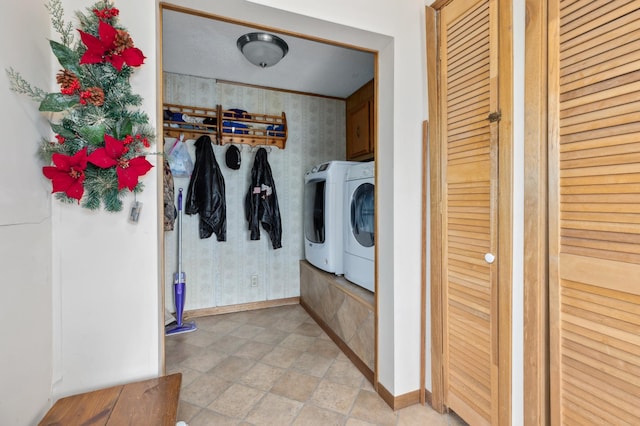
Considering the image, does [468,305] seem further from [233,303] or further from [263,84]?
[263,84]

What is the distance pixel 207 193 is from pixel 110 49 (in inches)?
73.1

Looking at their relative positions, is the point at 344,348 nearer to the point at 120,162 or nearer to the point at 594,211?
the point at 594,211

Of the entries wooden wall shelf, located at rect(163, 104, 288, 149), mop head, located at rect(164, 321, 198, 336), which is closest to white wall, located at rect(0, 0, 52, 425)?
mop head, located at rect(164, 321, 198, 336)

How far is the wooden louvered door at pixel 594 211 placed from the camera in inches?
32.2

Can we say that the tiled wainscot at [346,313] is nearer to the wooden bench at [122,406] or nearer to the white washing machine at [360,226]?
the white washing machine at [360,226]

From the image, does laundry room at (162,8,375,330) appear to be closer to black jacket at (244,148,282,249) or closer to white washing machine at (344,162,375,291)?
black jacket at (244,148,282,249)

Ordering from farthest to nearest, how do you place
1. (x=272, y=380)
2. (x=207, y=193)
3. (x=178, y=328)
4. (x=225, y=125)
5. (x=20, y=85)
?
1. (x=225, y=125)
2. (x=207, y=193)
3. (x=178, y=328)
4. (x=272, y=380)
5. (x=20, y=85)

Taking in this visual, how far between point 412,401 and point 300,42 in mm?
2482

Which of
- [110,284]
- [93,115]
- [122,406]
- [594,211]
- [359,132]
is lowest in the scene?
[122,406]

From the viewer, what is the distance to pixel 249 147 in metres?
3.00

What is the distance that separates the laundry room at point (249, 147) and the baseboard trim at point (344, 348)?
1.74 ft

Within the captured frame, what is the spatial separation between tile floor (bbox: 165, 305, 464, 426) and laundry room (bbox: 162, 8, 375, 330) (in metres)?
0.48

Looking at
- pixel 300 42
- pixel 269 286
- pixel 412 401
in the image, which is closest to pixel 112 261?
pixel 412 401

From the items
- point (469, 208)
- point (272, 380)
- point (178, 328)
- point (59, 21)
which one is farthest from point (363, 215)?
Answer: point (178, 328)
